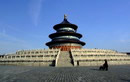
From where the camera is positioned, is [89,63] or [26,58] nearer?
[89,63]

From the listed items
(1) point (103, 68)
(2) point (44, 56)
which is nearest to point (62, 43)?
(2) point (44, 56)

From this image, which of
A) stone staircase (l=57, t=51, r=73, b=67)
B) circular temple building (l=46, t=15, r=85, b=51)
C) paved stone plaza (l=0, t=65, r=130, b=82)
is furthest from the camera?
circular temple building (l=46, t=15, r=85, b=51)

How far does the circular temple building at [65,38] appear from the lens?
49.5 meters

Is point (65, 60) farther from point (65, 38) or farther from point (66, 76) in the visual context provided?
point (65, 38)

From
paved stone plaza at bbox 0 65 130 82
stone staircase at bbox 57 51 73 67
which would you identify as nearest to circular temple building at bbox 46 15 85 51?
stone staircase at bbox 57 51 73 67

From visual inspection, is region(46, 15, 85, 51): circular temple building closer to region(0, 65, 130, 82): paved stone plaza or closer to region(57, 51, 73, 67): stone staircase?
region(57, 51, 73, 67): stone staircase

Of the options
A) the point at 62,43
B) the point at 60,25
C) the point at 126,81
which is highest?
the point at 60,25

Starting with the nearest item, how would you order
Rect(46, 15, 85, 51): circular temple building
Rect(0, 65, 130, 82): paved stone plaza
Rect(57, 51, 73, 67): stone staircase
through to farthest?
1. Rect(0, 65, 130, 82): paved stone plaza
2. Rect(57, 51, 73, 67): stone staircase
3. Rect(46, 15, 85, 51): circular temple building

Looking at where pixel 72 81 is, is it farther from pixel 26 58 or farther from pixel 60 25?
pixel 60 25

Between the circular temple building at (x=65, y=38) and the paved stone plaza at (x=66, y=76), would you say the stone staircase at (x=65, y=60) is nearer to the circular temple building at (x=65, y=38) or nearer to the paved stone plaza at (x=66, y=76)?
the paved stone plaza at (x=66, y=76)

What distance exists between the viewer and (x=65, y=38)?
168 feet

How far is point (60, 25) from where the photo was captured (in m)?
55.0

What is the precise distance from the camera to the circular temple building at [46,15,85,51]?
49.5 metres

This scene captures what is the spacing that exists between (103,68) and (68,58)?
11118 mm
